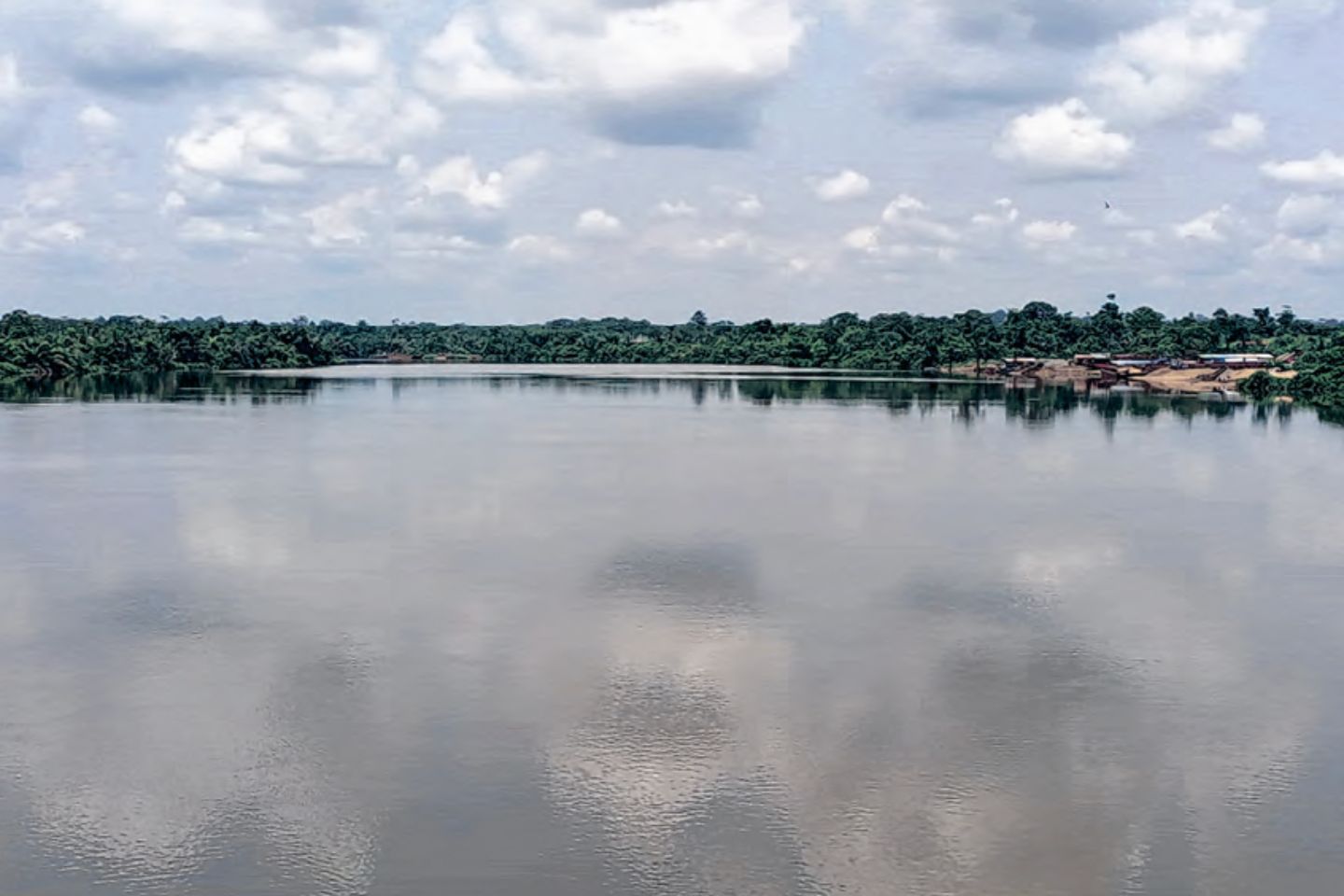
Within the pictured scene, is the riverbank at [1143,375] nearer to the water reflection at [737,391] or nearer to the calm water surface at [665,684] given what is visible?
the water reflection at [737,391]

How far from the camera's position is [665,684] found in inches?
816

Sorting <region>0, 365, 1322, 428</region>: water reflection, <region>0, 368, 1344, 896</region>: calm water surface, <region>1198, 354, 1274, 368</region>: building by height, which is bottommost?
<region>0, 368, 1344, 896</region>: calm water surface

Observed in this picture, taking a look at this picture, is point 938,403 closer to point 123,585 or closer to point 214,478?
point 214,478

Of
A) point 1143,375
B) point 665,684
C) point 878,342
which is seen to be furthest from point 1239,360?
point 665,684

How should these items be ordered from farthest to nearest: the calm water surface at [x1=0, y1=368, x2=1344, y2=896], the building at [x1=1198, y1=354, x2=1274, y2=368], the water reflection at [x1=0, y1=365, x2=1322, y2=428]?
1. the building at [x1=1198, y1=354, x2=1274, y2=368]
2. the water reflection at [x1=0, y1=365, x2=1322, y2=428]
3. the calm water surface at [x1=0, y1=368, x2=1344, y2=896]

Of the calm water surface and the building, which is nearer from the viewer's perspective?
the calm water surface

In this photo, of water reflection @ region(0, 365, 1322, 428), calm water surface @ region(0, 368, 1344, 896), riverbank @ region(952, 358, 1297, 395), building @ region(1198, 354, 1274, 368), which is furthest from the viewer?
building @ region(1198, 354, 1274, 368)

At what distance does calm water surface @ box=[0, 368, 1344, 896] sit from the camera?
14883 millimetres

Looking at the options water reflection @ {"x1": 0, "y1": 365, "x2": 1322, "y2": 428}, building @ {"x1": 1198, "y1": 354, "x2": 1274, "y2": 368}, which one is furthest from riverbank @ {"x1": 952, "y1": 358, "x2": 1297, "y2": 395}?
water reflection @ {"x1": 0, "y1": 365, "x2": 1322, "y2": 428}

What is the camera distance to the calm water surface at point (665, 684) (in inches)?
586

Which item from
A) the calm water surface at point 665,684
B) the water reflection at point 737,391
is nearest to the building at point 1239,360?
the water reflection at point 737,391

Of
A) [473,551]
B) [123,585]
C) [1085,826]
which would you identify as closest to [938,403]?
[473,551]

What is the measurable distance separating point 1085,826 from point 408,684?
11.0m

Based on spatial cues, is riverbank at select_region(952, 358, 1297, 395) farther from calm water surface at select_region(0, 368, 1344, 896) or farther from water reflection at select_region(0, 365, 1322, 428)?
calm water surface at select_region(0, 368, 1344, 896)
